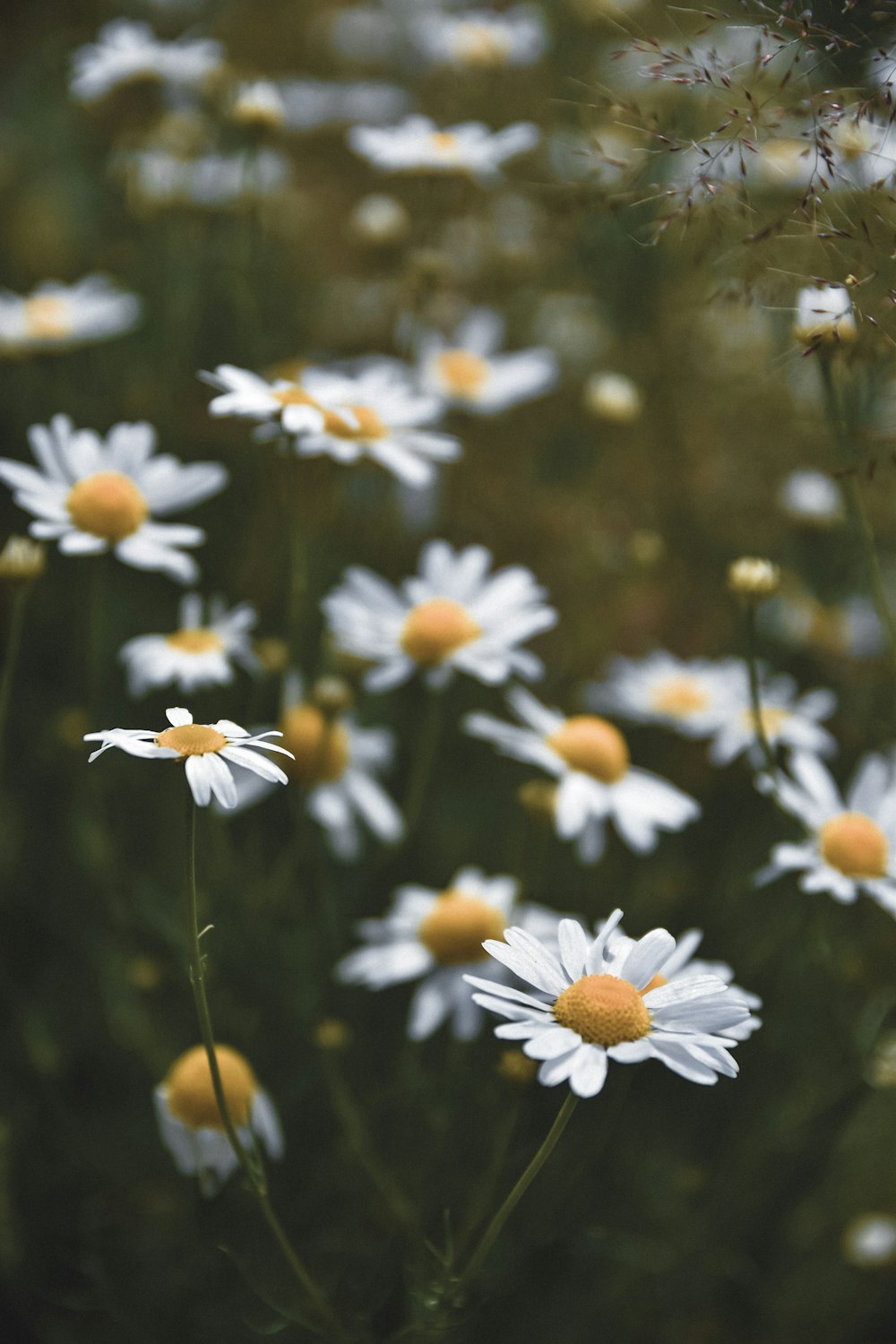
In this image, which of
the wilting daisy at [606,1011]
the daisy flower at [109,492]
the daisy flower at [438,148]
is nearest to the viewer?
the wilting daisy at [606,1011]

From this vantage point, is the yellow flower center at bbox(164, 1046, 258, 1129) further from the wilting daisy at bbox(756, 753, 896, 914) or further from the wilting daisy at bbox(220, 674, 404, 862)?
the wilting daisy at bbox(756, 753, 896, 914)

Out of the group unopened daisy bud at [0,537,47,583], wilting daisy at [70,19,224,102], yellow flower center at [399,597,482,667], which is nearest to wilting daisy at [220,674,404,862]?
yellow flower center at [399,597,482,667]

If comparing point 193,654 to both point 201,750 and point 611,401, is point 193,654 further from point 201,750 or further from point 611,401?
point 611,401

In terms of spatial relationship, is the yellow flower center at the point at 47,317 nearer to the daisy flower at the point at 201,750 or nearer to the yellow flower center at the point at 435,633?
the yellow flower center at the point at 435,633

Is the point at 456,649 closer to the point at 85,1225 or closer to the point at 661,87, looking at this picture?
the point at 85,1225

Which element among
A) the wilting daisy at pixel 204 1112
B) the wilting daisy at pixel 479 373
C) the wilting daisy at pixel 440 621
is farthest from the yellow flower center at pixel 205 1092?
the wilting daisy at pixel 479 373

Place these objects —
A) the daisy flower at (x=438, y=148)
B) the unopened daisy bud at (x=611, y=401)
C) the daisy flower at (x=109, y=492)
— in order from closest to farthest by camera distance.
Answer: the daisy flower at (x=109, y=492), the daisy flower at (x=438, y=148), the unopened daisy bud at (x=611, y=401)

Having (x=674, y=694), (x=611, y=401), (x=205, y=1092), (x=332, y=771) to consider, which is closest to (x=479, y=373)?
(x=611, y=401)
